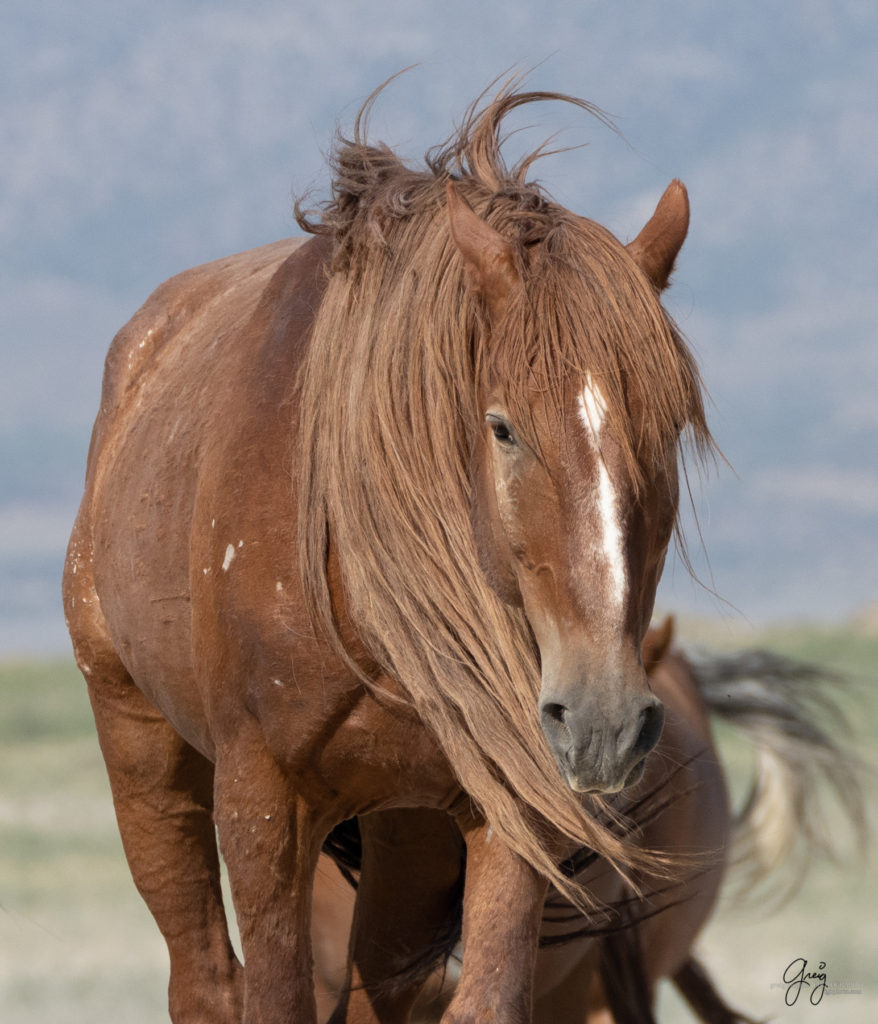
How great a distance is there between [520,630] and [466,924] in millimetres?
539

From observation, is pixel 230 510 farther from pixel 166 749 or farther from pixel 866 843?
pixel 866 843

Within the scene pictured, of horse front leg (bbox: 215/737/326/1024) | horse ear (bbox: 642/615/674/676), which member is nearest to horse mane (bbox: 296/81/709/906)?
horse front leg (bbox: 215/737/326/1024)

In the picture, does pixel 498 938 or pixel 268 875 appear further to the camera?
pixel 268 875

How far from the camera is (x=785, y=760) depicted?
5.22m

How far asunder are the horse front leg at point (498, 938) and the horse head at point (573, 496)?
1.56ft

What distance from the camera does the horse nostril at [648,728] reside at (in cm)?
226

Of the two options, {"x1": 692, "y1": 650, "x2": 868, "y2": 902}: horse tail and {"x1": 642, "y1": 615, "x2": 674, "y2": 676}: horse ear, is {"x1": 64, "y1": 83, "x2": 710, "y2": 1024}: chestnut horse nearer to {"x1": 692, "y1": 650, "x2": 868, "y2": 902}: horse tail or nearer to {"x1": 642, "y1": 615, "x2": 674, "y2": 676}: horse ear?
{"x1": 642, "y1": 615, "x2": 674, "y2": 676}: horse ear

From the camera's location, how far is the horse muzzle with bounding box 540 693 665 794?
88.0 inches

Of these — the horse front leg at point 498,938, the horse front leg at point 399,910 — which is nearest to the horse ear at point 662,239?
the horse front leg at point 498,938

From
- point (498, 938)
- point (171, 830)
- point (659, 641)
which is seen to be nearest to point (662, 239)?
point (498, 938)

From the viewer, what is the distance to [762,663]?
529 centimetres

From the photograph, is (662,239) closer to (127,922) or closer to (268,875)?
(268,875)

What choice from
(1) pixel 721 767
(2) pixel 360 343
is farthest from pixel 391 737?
(1) pixel 721 767

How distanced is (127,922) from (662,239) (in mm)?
6588
